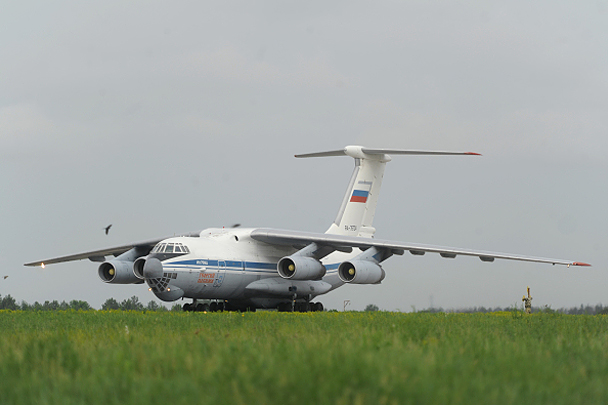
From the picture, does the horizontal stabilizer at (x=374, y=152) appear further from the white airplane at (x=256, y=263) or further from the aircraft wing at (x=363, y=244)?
the aircraft wing at (x=363, y=244)

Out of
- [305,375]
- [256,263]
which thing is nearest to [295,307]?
[256,263]

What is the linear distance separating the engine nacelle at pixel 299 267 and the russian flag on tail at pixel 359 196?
17.7ft

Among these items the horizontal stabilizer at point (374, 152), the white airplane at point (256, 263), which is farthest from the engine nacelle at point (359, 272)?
the horizontal stabilizer at point (374, 152)

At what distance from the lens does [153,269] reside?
69.2 ft

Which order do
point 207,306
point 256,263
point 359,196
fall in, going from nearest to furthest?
1. point 256,263
2. point 207,306
3. point 359,196

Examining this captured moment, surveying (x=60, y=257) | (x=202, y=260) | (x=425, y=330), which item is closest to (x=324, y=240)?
(x=202, y=260)

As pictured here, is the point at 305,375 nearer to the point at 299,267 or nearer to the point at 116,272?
the point at 299,267

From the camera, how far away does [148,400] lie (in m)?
3.90

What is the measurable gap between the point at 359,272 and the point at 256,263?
392 cm

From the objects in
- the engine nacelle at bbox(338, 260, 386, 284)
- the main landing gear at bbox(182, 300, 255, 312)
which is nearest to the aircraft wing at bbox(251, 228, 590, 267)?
the engine nacelle at bbox(338, 260, 386, 284)

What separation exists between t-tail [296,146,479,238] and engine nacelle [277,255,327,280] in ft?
14.3

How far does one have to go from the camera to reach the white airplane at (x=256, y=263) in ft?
71.7

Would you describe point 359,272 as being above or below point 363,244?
below

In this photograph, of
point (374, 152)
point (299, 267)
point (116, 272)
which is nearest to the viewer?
point (299, 267)
